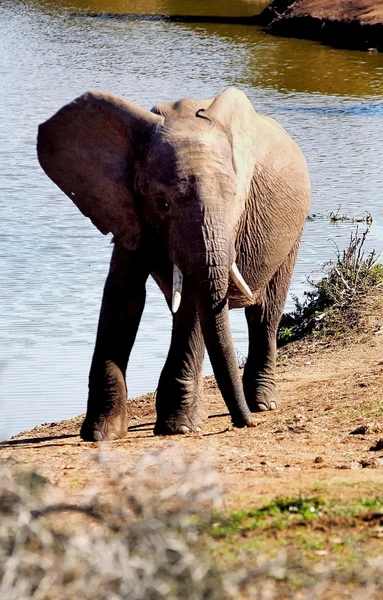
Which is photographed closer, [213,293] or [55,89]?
[213,293]

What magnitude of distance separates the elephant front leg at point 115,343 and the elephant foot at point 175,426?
0.21 m

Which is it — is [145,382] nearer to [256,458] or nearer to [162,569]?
[256,458]

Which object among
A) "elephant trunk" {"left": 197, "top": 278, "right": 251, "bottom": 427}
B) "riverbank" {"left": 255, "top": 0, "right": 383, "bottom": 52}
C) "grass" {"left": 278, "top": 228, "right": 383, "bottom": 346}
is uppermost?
"elephant trunk" {"left": 197, "top": 278, "right": 251, "bottom": 427}

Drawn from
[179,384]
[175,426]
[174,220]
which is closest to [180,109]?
[174,220]

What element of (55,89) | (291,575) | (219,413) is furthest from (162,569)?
(55,89)

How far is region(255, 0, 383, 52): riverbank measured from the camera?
3203cm

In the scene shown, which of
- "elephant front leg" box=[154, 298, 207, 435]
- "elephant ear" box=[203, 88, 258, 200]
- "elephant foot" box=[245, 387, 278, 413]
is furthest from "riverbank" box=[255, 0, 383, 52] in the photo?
"elephant front leg" box=[154, 298, 207, 435]

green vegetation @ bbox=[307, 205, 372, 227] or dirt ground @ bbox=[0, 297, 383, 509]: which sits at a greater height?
dirt ground @ bbox=[0, 297, 383, 509]

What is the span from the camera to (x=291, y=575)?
3.70 meters

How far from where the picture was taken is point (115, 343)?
7.39 metres

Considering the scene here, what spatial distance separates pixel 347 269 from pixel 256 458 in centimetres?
478

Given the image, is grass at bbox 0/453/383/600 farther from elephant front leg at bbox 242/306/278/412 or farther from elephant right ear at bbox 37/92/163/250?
elephant front leg at bbox 242/306/278/412

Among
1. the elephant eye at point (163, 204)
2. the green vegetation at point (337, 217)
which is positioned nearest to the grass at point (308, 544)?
the elephant eye at point (163, 204)

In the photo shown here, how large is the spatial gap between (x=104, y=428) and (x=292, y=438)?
1.18m
